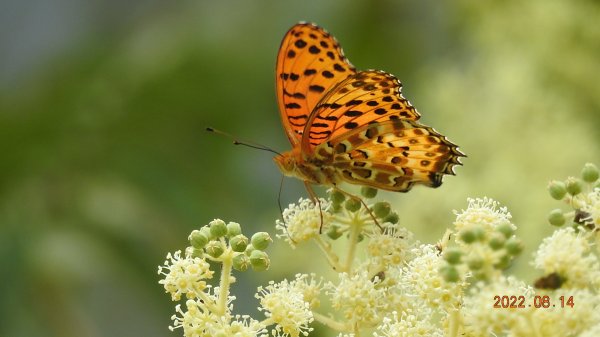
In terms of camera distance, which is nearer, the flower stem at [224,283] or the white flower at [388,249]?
the flower stem at [224,283]

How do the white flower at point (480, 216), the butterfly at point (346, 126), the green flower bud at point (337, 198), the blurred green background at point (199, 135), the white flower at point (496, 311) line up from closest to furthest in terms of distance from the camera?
the white flower at point (496, 311) → the white flower at point (480, 216) → the green flower bud at point (337, 198) → the butterfly at point (346, 126) → the blurred green background at point (199, 135)

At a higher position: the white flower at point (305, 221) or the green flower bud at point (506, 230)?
the white flower at point (305, 221)

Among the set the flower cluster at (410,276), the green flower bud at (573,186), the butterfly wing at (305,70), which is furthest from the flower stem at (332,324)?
the butterfly wing at (305,70)

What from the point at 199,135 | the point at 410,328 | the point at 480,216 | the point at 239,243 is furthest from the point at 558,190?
the point at 199,135

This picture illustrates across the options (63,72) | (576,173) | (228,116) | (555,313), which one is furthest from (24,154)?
(555,313)

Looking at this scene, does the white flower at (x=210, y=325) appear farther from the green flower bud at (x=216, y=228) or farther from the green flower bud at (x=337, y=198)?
the green flower bud at (x=337, y=198)

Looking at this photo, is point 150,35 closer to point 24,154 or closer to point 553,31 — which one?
point 24,154
